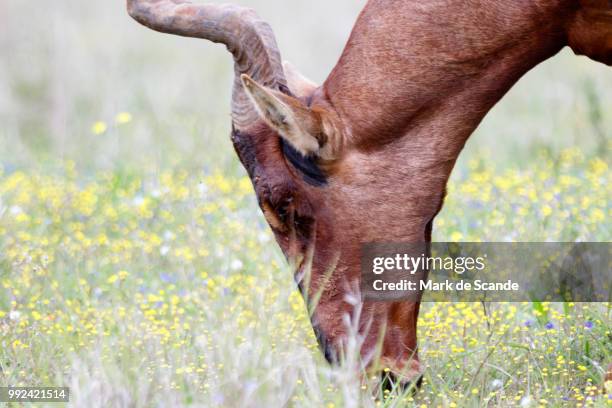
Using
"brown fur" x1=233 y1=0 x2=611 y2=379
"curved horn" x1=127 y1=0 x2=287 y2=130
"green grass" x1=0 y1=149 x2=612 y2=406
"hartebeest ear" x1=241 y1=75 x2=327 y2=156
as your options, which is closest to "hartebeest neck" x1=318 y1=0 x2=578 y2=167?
"brown fur" x1=233 y1=0 x2=611 y2=379

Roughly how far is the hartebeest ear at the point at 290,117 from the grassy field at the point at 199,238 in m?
0.81

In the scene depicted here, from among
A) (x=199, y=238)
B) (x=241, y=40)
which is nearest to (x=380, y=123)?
(x=241, y=40)

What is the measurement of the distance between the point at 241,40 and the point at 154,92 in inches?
280

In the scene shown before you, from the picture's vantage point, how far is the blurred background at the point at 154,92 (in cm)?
959

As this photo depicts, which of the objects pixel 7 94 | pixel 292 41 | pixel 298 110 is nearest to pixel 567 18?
pixel 298 110

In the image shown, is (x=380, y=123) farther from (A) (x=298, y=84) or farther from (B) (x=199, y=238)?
(B) (x=199, y=238)

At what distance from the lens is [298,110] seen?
459 cm

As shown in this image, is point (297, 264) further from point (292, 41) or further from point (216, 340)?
point (292, 41)

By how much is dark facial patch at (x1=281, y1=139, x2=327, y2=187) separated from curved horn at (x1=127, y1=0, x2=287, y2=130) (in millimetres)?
201

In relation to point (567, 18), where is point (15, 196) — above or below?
below

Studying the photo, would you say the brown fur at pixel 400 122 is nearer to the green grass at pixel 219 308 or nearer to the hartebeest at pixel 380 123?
the hartebeest at pixel 380 123

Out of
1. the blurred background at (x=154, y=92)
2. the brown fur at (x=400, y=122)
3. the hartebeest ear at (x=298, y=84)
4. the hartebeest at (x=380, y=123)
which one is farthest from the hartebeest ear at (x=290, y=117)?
the blurred background at (x=154, y=92)

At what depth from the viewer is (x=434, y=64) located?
477 cm

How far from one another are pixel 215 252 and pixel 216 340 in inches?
85.1
